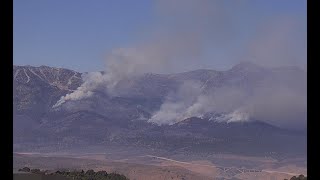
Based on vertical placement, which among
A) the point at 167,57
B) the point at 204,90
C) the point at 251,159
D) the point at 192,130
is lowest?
the point at 251,159

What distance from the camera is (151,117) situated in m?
7.24

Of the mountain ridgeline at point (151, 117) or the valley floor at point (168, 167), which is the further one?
the mountain ridgeline at point (151, 117)

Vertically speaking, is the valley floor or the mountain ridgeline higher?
the mountain ridgeline

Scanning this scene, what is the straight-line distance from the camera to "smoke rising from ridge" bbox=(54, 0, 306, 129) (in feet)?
18.6

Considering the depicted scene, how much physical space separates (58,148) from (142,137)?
1.47 metres

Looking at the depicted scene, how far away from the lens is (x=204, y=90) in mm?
7254

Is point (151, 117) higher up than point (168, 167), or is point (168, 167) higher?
point (151, 117)

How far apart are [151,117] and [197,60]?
56.7 inches

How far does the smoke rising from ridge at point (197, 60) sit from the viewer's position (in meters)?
5.66

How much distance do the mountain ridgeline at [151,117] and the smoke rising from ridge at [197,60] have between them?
0.07 metres

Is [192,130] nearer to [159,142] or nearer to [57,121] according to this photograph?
[159,142]

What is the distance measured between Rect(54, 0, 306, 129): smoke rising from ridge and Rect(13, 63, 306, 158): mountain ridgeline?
70 millimetres
